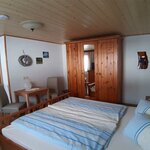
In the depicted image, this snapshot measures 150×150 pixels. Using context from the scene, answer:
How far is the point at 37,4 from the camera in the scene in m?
1.71

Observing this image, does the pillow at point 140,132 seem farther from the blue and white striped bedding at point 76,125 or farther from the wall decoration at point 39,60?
the wall decoration at point 39,60

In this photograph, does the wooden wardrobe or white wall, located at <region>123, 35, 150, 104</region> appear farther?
white wall, located at <region>123, 35, 150, 104</region>

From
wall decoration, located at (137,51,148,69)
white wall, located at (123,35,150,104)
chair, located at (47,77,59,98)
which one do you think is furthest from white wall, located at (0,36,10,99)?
wall decoration, located at (137,51,148,69)

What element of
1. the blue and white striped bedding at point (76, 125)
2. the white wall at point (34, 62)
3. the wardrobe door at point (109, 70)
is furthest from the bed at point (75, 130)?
the white wall at point (34, 62)

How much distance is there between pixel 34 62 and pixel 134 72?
3.01 metres

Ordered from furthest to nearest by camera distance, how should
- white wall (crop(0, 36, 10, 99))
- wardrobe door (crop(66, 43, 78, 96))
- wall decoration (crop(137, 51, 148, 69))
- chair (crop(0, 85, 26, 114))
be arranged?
1. wardrobe door (crop(66, 43, 78, 96))
2. wall decoration (crop(137, 51, 148, 69))
3. white wall (crop(0, 36, 10, 99))
4. chair (crop(0, 85, 26, 114))

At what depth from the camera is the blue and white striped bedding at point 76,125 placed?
54.2 inches

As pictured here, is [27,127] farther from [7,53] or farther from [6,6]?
[7,53]

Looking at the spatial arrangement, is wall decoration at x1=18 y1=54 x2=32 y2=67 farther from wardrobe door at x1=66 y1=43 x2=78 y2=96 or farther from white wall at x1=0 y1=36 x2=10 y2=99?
wardrobe door at x1=66 y1=43 x2=78 y2=96

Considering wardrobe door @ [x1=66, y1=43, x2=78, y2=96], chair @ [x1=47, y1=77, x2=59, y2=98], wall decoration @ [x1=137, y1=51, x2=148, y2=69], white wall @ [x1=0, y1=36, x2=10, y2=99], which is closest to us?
white wall @ [x1=0, y1=36, x2=10, y2=99]

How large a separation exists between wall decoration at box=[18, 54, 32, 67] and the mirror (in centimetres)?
162

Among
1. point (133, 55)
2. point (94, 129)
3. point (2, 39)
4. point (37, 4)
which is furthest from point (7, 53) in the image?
point (133, 55)

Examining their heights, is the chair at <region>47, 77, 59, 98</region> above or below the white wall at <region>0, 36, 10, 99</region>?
below

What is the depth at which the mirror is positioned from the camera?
3.90m
